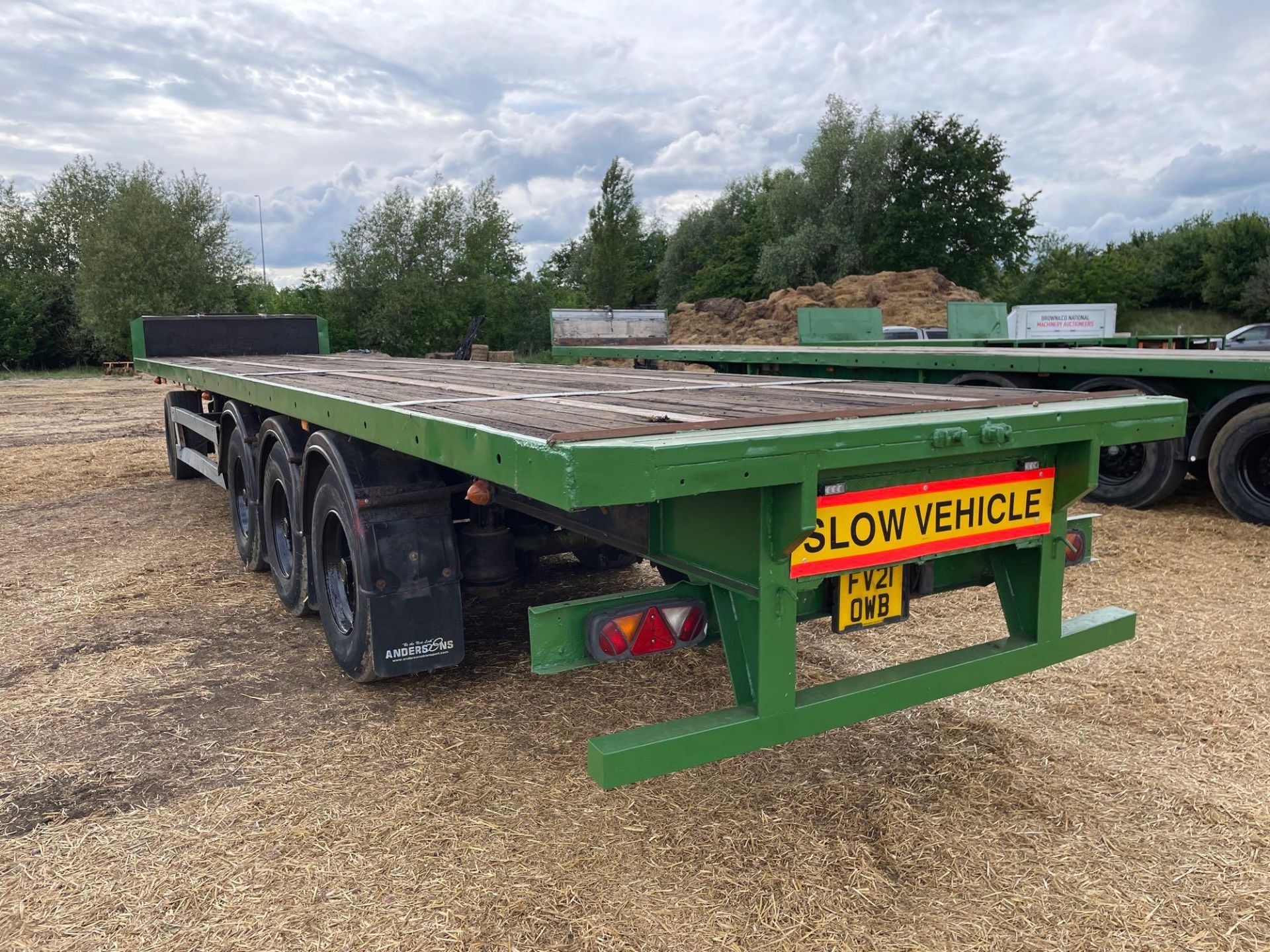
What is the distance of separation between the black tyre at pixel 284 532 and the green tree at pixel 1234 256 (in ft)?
155

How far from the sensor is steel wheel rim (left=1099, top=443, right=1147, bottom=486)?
7.84m

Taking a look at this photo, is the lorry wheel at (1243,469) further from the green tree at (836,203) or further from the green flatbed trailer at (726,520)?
the green tree at (836,203)

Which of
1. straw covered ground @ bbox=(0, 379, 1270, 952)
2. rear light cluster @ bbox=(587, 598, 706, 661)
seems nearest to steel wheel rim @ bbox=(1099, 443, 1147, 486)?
straw covered ground @ bbox=(0, 379, 1270, 952)

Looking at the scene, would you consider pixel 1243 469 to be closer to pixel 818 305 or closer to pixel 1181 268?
pixel 818 305

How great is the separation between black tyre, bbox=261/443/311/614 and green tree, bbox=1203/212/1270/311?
47315 mm

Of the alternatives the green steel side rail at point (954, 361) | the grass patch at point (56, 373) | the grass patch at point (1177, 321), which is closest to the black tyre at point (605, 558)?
the green steel side rail at point (954, 361)

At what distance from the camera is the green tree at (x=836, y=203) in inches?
1596

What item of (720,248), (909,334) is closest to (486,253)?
(720,248)

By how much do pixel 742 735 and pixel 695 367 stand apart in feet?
55.3

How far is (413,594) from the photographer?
3.82 meters

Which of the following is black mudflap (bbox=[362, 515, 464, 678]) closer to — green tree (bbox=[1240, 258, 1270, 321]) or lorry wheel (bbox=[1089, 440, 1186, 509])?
lorry wheel (bbox=[1089, 440, 1186, 509])

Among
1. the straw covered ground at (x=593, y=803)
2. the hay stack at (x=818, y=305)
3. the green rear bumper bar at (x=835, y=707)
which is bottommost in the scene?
the straw covered ground at (x=593, y=803)

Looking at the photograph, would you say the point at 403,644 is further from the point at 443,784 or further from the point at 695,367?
the point at 695,367

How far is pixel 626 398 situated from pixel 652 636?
106 centimetres
